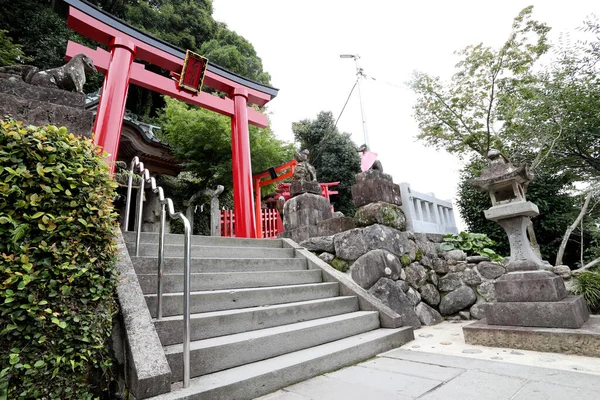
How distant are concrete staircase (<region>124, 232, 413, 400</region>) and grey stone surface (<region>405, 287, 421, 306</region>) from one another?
2.78 ft

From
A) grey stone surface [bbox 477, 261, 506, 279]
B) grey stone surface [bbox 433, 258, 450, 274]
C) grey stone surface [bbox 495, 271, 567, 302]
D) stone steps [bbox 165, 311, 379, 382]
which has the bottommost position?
stone steps [bbox 165, 311, 379, 382]

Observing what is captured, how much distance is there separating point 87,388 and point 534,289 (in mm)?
3669

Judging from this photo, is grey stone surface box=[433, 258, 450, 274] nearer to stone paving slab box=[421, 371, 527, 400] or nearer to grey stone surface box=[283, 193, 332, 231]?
grey stone surface box=[283, 193, 332, 231]

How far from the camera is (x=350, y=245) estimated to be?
399 centimetres

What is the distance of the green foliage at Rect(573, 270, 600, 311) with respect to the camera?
3.30 m

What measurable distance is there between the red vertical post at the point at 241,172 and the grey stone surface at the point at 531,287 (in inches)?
157

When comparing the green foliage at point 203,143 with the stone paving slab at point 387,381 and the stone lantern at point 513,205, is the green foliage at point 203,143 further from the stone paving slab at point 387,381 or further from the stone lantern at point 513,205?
the stone paving slab at point 387,381

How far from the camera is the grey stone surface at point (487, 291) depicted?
4078 millimetres

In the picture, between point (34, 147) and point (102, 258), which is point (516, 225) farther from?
point (34, 147)

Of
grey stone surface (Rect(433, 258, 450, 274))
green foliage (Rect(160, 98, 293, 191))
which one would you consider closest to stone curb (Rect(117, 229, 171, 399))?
grey stone surface (Rect(433, 258, 450, 274))

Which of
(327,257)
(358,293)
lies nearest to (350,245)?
(327,257)

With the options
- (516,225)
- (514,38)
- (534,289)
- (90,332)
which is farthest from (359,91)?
(90,332)

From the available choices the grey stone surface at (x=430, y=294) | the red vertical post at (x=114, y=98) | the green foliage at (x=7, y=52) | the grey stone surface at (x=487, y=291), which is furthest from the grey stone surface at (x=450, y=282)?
the green foliage at (x=7, y=52)

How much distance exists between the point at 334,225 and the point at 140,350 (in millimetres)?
3096
